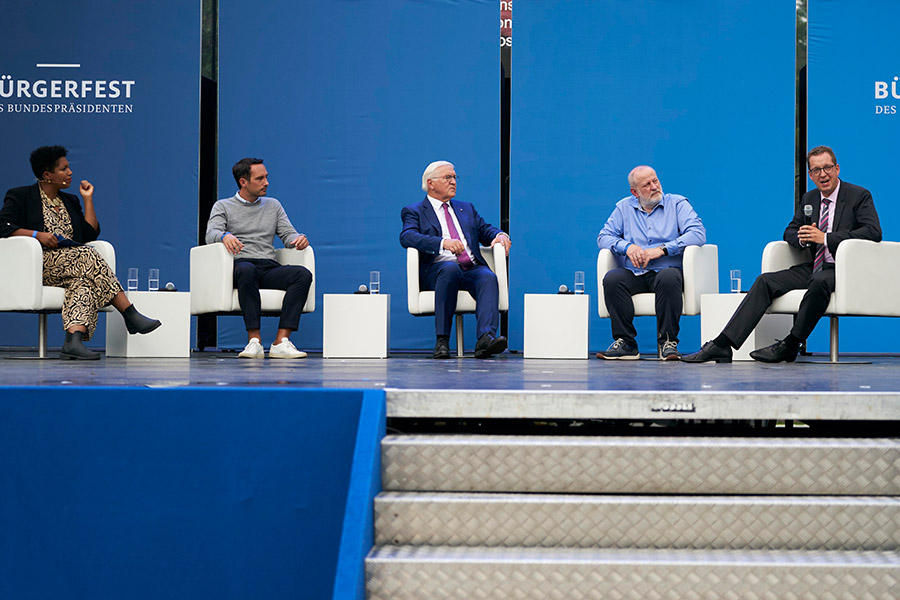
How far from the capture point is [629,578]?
1975mm

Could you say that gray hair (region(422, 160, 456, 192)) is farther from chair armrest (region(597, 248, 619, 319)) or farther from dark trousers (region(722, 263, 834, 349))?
Answer: dark trousers (region(722, 263, 834, 349))

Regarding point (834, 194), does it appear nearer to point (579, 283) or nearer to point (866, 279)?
point (866, 279)

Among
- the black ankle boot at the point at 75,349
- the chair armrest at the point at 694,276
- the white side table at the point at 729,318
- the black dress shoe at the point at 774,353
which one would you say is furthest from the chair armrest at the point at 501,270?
the black ankle boot at the point at 75,349

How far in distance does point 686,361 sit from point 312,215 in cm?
335

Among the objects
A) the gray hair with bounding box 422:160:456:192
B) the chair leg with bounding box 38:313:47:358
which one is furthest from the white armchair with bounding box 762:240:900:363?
the chair leg with bounding box 38:313:47:358

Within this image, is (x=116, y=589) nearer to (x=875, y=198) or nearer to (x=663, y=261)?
(x=663, y=261)

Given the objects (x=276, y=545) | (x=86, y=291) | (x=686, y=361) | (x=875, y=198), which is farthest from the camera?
(x=875, y=198)

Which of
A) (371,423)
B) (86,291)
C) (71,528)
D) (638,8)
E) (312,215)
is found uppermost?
(638,8)

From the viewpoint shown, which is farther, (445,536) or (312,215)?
(312,215)

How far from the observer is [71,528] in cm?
231

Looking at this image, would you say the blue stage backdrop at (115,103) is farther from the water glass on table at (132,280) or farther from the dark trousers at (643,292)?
the dark trousers at (643,292)

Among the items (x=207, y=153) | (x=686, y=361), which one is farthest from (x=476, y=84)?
(x=686, y=361)

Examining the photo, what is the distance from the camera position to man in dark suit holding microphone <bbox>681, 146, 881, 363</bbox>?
15.6 ft

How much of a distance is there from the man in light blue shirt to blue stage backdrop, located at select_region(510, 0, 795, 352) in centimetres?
113
